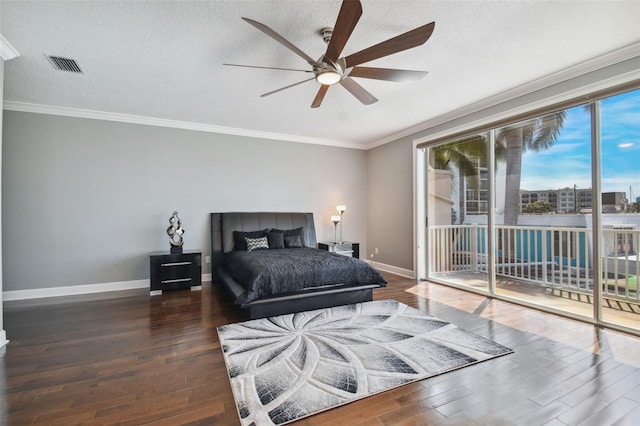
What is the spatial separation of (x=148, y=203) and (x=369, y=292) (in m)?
3.86

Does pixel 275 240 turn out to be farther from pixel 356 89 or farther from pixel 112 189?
pixel 356 89

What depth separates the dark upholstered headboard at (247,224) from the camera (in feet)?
16.6

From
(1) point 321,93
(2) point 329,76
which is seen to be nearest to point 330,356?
(2) point 329,76

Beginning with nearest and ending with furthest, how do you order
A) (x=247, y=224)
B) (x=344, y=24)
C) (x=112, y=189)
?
(x=344, y=24) → (x=112, y=189) → (x=247, y=224)

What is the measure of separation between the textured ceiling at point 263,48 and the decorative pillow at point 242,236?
2.09 meters

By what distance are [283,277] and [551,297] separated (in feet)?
Answer: 12.1

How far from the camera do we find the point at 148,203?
15.7 feet

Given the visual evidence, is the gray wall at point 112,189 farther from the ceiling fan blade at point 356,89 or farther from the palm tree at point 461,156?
the ceiling fan blade at point 356,89

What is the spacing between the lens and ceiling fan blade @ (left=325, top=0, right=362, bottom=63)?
5.65 ft

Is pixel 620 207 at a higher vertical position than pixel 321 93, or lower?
lower

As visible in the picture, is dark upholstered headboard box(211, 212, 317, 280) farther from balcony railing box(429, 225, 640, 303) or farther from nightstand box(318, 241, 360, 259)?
balcony railing box(429, 225, 640, 303)

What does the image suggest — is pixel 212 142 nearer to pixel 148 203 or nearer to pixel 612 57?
pixel 148 203

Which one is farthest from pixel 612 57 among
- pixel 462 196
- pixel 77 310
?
pixel 77 310

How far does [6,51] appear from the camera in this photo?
2.68 meters
